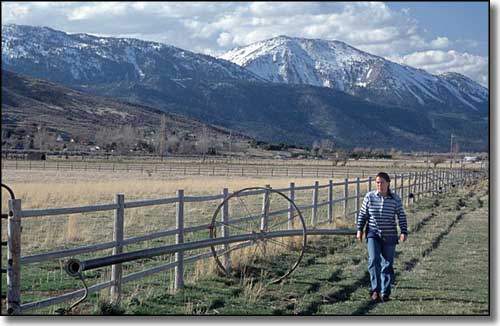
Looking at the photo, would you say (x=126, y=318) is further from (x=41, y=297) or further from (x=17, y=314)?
(x=41, y=297)

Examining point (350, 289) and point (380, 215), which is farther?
point (350, 289)

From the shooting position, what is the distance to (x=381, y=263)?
30.8 ft

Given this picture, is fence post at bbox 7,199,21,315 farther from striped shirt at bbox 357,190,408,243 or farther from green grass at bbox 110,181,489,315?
striped shirt at bbox 357,190,408,243

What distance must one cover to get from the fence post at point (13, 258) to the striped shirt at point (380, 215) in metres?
3.98

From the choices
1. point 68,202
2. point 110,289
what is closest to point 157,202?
point 110,289

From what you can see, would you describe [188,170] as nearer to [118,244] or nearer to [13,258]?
[118,244]

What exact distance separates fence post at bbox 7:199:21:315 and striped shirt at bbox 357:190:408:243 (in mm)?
3984

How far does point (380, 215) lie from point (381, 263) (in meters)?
0.68

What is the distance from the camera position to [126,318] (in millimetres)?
7285

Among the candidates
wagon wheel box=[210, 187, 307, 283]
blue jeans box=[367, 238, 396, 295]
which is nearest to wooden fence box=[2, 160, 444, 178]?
wagon wheel box=[210, 187, 307, 283]

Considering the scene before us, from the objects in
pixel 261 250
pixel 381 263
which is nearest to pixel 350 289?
pixel 381 263

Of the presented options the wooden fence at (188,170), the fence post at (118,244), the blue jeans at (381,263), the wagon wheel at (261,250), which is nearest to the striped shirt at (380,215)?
the blue jeans at (381,263)

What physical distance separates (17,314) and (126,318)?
993 millimetres

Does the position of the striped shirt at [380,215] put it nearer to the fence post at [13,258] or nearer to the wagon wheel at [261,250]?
the wagon wheel at [261,250]
